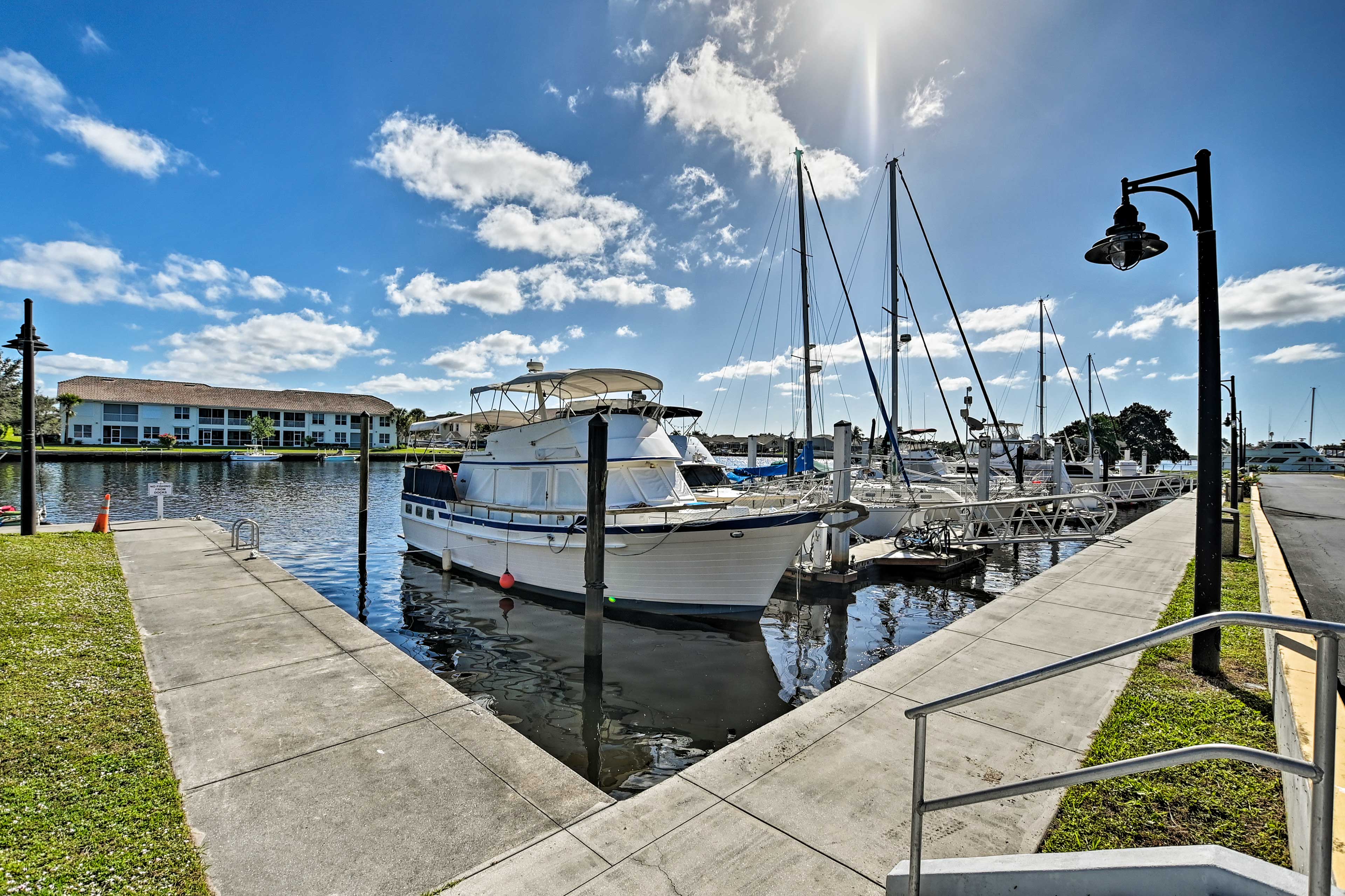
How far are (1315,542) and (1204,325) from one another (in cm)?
1276

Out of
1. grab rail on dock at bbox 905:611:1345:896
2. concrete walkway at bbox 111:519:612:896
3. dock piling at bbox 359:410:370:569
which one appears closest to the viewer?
grab rail on dock at bbox 905:611:1345:896

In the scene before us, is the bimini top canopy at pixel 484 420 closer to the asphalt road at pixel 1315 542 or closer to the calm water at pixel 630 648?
the calm water at pixel 630 648

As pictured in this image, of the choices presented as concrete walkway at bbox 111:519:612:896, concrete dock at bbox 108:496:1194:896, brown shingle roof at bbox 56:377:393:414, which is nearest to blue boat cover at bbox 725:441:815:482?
concrete dock at bbox 108:496:1194:896

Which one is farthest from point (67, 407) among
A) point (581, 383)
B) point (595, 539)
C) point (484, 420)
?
point (595, 539)

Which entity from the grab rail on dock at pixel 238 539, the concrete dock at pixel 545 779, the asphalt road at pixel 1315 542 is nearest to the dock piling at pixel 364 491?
the grab rail on dock at pixel 238 539

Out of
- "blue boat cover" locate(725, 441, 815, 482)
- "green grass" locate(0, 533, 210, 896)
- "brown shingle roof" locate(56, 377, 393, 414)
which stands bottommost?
"green grass" locate(0, 533, 210, 896)

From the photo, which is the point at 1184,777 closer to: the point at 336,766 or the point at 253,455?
the point at 336,766

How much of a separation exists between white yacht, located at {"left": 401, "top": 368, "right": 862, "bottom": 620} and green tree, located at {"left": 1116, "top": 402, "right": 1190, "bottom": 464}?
351ft

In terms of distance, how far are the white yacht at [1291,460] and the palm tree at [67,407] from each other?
13565 cm

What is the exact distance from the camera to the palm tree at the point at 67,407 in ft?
228

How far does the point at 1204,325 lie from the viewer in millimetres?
5820

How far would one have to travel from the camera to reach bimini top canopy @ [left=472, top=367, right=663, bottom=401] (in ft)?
45.1

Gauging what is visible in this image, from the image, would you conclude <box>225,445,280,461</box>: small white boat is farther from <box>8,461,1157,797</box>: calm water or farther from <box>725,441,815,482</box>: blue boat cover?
<box>725,441,815,482</box>: blue boat cover

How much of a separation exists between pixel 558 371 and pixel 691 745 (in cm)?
896
